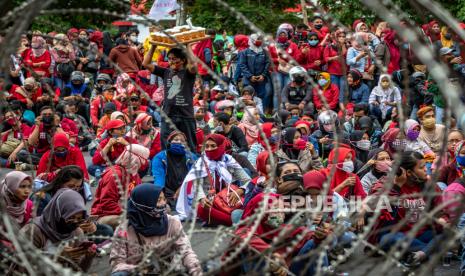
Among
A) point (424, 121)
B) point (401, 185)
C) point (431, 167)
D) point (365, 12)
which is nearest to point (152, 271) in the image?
point (401, 185)

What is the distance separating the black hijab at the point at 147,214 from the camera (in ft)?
20.8

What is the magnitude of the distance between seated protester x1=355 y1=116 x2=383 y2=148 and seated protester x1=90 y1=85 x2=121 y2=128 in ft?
10.2

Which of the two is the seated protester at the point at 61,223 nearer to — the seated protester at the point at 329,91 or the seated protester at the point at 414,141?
the seated protester at the point at 414,141

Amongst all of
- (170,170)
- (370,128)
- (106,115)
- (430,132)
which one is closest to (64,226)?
(170,170)

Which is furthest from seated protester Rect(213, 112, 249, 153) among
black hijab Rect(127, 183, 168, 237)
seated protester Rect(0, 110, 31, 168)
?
black hijab Rect(127, 183, 168, 237)

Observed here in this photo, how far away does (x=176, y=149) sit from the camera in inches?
362

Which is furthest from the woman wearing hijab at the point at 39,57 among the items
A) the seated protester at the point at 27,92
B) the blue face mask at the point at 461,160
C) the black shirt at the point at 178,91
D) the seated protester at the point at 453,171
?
the blue face mask at the point at 461,160

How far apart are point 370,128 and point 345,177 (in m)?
2.69

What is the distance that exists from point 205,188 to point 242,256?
302 cm

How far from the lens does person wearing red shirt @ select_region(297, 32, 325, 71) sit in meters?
14.3

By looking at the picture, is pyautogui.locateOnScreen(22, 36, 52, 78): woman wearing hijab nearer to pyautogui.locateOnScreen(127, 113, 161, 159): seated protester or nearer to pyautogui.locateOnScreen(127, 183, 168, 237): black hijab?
pyautogui.locateOnScreen(127, 113, 161, 159): seated protester

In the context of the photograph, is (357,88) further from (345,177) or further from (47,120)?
(345,177)

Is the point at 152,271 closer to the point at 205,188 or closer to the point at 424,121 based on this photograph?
the point at 205,188

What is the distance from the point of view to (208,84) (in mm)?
15016
